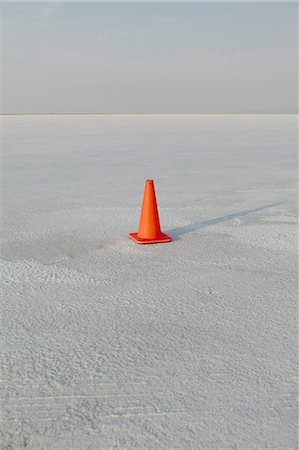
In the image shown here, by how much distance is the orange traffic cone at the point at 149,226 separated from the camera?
444 cm

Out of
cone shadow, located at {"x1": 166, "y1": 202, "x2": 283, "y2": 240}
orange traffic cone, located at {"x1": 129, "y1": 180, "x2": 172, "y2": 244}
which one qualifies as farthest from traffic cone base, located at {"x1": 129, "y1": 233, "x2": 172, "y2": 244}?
cone shadow, located at {"x1": 166, "y1": 202, "x2": 283, "y2": 240}

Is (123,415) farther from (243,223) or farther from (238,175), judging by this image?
(238,175)

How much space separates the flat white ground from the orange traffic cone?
130 mm

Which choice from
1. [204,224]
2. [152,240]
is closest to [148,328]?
[152,240]

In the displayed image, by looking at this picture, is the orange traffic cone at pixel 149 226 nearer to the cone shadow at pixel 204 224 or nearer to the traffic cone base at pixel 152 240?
the traffic cone base at pixel 152 240

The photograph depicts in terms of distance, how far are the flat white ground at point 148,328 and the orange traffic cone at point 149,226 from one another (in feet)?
0.43

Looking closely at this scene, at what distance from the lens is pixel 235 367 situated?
2.30 meters

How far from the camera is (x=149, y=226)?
4441 mm

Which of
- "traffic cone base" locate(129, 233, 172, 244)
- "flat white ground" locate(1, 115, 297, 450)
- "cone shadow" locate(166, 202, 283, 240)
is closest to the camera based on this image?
"flat white ground" locate(1, 115, 297, 450)

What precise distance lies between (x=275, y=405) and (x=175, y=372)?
1.53ft

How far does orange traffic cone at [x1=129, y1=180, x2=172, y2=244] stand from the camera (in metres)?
4.44

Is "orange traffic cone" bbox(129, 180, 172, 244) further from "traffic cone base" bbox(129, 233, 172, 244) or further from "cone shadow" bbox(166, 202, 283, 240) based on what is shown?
"cone shadow" bbox(166, 202, 283, 240)

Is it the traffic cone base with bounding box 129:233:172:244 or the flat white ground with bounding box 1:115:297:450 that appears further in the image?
the traffic cone base with bounding box 129:233:172:244

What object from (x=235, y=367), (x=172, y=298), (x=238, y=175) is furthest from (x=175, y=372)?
(x=238, y=175)
